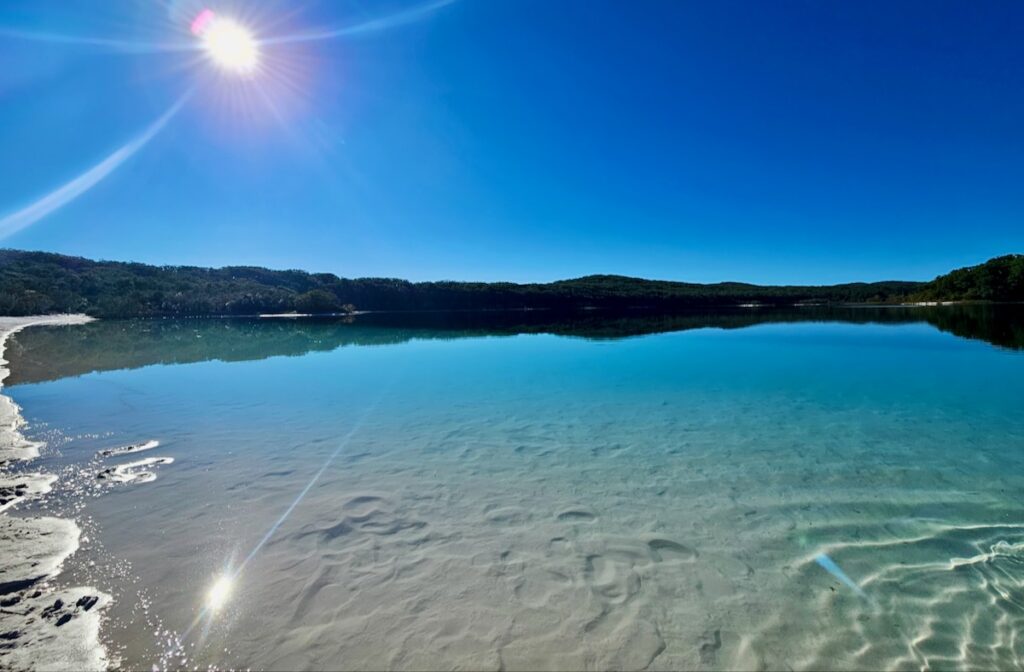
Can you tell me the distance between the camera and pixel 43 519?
4.73m

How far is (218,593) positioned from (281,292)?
95.1 metres

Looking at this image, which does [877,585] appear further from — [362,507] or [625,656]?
[362,507]

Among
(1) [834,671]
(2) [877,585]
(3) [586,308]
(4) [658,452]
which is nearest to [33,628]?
(1) [834,671]

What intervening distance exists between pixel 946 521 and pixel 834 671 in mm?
3206

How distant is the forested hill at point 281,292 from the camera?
66.4 meters

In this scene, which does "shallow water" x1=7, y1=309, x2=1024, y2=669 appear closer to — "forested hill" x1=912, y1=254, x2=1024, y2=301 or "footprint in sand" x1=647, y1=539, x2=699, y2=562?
"footprint in sand" x1=647, y1=539, x2=699, y2=562

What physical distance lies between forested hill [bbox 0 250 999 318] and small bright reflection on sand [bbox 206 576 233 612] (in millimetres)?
72394

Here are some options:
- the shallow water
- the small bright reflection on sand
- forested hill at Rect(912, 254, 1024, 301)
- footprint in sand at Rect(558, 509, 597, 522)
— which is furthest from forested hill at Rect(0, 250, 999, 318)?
footprint in sand at Rect(558, 509, 597, 522)

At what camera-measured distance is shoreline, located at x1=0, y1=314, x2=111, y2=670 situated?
285 centimetres

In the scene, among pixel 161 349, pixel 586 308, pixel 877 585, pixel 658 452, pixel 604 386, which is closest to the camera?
pixel 877 585

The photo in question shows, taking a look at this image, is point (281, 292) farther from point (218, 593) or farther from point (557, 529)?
point (557, 529)

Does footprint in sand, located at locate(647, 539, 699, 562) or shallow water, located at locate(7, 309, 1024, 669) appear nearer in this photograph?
shallow water, located at locate(7, 309, 1024, 669)

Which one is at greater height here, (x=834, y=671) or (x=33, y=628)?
(x=33, y=628)

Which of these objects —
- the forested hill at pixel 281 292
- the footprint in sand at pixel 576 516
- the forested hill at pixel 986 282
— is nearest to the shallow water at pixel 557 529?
the footprint in sand at pixel 576 516
